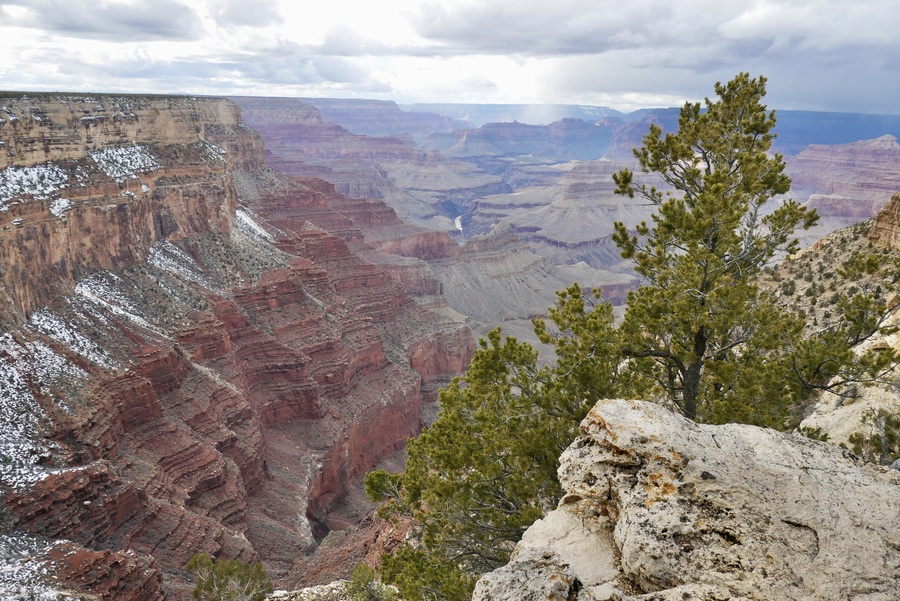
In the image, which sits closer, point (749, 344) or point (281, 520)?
point (749, 344)

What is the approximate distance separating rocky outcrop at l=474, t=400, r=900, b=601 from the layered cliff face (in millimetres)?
17001

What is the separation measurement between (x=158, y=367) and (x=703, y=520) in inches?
1194

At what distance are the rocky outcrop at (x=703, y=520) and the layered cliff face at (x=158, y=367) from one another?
1700 centimetres

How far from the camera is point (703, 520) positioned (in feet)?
24.8

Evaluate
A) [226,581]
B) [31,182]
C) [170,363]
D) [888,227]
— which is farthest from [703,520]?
[31,182]

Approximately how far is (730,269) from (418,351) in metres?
48.7

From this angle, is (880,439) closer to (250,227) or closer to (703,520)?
(703,520)

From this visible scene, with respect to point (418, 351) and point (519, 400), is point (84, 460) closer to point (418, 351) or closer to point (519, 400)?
point (519, 400)

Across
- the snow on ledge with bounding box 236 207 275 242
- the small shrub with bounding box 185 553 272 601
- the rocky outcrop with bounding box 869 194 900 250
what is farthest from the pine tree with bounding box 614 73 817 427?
the snow on ledge with bounding box 236 207 275 242

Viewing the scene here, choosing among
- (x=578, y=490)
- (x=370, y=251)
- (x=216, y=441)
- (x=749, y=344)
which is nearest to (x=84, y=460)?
(x=216, y=441)

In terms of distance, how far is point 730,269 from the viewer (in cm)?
1330

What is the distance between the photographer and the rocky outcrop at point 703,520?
22.6ft

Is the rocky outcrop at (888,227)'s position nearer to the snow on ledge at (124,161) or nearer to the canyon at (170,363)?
the canyon at (170,363)

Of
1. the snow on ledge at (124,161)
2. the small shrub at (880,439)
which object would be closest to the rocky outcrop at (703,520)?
the small shrub at (880,439)
